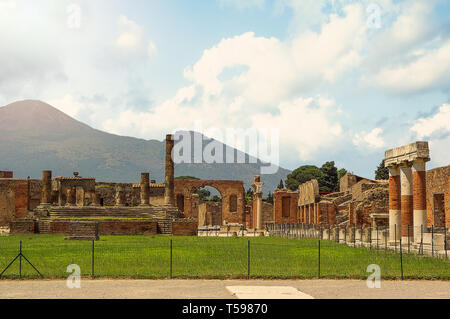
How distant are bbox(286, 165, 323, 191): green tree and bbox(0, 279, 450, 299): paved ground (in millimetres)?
109031

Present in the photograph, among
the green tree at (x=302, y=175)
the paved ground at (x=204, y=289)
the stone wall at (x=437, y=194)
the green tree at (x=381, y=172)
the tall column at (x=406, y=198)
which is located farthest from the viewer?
the green tree at (x=302, y=175)

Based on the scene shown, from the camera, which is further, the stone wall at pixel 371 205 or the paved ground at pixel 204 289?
the stone wall at pixel 371 205

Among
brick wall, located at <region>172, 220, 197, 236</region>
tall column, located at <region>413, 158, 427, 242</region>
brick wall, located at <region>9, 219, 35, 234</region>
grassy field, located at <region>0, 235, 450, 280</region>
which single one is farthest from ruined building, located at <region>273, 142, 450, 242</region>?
brick wall, located at <region>9, 219, 35, 234</region>

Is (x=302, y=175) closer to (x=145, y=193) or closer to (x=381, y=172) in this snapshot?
(x=381, y=172)

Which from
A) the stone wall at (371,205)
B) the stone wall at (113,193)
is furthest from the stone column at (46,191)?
the stone wall at (371,205)

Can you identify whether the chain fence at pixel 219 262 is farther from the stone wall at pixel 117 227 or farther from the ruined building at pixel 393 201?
the stone wall at pixel 117 227

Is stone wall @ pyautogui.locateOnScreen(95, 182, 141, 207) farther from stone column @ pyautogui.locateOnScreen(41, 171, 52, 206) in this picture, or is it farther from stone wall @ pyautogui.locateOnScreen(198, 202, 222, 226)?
stone column @ pyautogui.locateOnScreen(41, 171, 52, 206)

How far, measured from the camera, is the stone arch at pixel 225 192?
75000 mm

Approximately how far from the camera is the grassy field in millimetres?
15906

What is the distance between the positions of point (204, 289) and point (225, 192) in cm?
6250

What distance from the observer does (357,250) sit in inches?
925

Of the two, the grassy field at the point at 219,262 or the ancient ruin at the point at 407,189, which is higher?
the ancient ruin at the point at 407,189

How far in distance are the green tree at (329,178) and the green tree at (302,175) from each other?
13.8 metres
